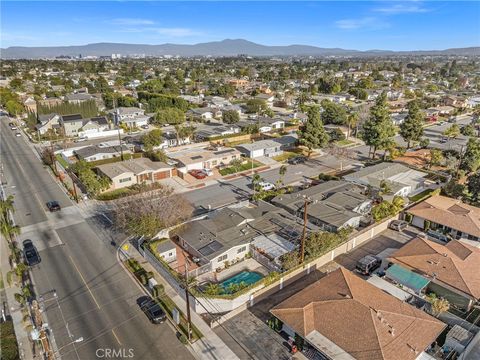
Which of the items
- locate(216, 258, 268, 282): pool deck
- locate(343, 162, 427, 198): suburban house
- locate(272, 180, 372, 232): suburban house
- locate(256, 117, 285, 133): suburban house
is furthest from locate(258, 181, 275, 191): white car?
locate(256, 117, 285, 133): suburban house

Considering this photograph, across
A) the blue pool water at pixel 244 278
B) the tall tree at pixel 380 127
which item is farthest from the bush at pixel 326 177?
the blue pool water at pixel 244 278

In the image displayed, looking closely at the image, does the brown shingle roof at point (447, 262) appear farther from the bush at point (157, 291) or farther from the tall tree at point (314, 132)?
the tall tree at point (314, 132)

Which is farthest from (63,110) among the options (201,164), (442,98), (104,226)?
(442,98)

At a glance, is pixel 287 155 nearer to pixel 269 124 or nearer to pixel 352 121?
pixel 269 124

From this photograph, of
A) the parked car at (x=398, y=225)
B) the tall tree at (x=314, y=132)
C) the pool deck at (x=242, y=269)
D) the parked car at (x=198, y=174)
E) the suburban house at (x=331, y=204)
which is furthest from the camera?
the tall tree at (x=314, y=132)

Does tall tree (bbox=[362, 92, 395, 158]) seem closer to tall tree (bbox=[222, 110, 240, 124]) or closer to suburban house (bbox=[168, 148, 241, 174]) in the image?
suburban house (bbox=[168, 148, 241, 174])

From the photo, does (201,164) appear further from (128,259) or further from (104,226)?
(128,259)

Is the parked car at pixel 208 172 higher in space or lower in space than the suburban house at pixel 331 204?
lower
